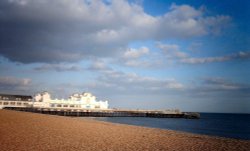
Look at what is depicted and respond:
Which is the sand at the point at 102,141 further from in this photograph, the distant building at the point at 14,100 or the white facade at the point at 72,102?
the distant building at the point at 14,100

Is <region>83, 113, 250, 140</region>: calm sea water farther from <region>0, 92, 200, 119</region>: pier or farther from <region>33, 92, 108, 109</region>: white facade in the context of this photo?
<region>33, 92, 108, 109</region>: white facade

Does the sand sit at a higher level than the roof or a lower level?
lower

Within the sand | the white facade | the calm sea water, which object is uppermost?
the white facade

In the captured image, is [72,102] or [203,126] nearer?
[203,126]

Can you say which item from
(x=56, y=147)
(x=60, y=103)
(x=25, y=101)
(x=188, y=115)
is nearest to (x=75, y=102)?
(x=60, y=103)

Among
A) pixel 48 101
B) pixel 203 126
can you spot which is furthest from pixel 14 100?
pixel 203 126

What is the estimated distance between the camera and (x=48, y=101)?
8956 cm

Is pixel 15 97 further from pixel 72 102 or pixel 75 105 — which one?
pixel 75 105

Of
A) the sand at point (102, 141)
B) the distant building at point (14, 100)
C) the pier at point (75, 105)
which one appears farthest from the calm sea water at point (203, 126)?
the distant building at point (14, 100)

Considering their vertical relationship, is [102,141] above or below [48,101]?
below

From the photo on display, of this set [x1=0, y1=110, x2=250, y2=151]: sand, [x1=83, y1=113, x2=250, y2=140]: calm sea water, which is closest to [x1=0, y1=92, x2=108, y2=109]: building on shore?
[x1=83, y1=113, x2=250, y2=140]: calm sea water

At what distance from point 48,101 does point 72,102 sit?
8067 millimetres

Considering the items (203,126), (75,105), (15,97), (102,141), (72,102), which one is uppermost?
(15,97)

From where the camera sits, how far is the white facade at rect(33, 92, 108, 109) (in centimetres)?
8906
